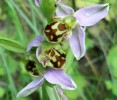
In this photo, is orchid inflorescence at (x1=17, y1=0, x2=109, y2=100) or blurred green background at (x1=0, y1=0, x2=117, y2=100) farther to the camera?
blurred green background at (x1=0, y1=0, x2=117, y2=100)

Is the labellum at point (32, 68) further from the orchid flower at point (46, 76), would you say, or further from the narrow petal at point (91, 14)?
the narrow petal at point (91, 14)

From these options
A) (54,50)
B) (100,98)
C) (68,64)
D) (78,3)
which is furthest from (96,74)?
(54,50)

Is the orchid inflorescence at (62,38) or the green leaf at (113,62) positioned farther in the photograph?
the green leaf at (113,62)

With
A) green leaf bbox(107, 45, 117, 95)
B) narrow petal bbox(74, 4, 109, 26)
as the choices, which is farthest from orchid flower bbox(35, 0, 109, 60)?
green leaf bbox(107, 45, 117, 95)

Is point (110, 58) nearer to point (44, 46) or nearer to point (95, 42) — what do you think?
point (95, 42)

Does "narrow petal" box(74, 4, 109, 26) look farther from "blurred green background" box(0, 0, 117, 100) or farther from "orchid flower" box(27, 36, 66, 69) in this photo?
"blurred green background" box(0, 0, 117, 100)

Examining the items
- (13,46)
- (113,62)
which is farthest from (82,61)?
(13,46)

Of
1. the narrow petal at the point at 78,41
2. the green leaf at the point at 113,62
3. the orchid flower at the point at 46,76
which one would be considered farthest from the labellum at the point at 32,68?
the green leaf at the point at 113,62
